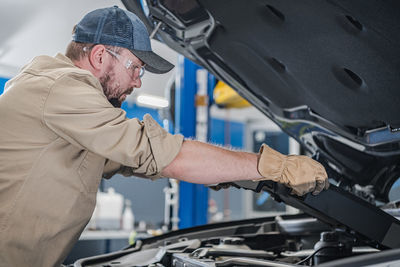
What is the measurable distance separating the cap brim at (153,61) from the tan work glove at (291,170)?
45cm

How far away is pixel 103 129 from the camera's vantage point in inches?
44.0

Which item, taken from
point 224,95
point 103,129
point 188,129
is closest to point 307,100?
point 103,129

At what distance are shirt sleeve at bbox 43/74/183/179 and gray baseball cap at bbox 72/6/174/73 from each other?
0.79 ft

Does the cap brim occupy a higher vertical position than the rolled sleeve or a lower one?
higher

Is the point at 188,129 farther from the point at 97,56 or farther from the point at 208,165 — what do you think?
the point at 208,165

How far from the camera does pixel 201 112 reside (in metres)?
4.03

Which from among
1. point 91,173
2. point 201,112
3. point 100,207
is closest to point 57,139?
point 91,173

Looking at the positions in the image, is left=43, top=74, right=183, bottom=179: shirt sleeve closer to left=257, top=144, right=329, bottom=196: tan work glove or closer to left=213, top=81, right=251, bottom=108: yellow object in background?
left=257, top=144, right=329, bottom=196: tan work glove

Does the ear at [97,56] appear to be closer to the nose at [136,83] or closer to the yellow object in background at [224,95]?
the nose at [136,83]

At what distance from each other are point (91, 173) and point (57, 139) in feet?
0.45

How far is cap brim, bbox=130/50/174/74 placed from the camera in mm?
1430

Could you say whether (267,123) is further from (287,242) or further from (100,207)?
(287,242)

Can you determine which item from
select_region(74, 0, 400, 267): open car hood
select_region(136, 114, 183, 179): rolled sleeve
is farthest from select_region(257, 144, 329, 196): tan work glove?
select_region(136, 114, 183, 179): rolled sleeve

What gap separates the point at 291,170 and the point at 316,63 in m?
0.46
